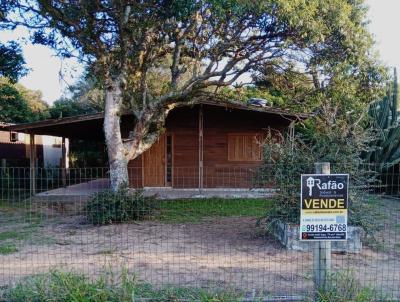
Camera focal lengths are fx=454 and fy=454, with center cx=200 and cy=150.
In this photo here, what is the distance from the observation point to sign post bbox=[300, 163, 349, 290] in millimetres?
4746

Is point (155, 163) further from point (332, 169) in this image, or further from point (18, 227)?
point (332, 169)

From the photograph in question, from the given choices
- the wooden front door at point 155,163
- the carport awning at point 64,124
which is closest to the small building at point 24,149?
the carport awning at point 64,124

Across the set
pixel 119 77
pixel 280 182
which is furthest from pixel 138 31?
pixel 280 182

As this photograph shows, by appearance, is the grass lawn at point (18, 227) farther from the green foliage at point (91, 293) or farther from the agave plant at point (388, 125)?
the agave plant at point (388, 125)

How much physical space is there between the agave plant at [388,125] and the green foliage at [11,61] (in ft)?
41.1

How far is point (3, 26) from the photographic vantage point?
500 inches

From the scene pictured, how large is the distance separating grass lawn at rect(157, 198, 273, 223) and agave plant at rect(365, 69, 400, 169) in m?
6.18

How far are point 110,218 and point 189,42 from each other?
6686 mm

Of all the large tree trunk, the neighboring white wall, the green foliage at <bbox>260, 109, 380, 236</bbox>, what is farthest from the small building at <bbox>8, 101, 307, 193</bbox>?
the neighboring white wall

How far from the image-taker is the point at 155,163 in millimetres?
17859

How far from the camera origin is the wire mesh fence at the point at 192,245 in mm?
5828

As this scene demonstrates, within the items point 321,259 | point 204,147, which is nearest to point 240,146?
→ point 204,147

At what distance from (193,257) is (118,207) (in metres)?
3.65

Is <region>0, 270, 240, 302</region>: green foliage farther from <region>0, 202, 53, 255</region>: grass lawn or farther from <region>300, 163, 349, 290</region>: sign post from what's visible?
<region>0, 202, 53, 255</region>: grass lawn
